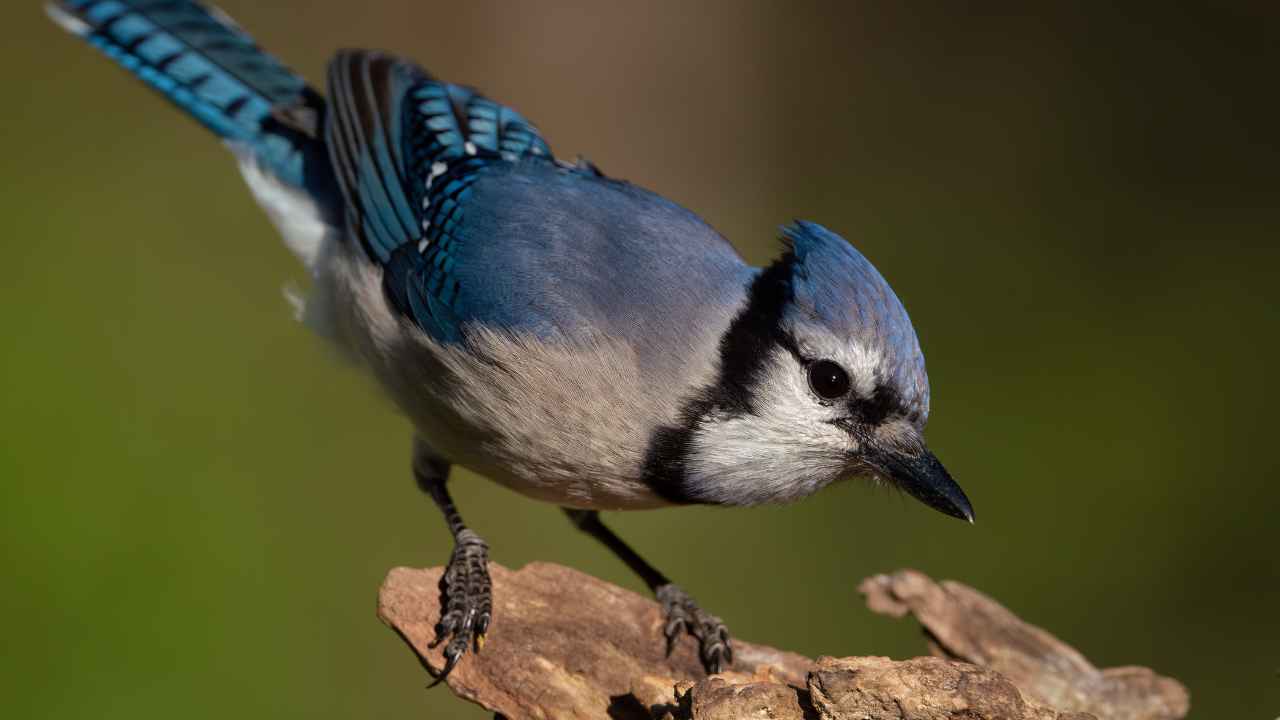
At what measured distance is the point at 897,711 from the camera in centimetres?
173

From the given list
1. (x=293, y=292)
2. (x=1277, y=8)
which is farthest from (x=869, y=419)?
(x=1277, y=8)

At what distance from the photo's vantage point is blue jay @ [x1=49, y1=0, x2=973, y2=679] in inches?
88.6

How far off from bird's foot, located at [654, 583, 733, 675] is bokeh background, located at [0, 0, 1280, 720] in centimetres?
85

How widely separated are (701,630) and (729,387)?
55cm

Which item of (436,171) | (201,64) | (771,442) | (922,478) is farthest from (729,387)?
(201,64)

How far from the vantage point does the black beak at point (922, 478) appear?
7.48ft

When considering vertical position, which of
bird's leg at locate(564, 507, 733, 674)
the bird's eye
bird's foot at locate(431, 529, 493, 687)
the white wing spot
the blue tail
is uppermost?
the bird's eye

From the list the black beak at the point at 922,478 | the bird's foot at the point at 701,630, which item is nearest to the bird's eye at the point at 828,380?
the black beak at the point at 922,478

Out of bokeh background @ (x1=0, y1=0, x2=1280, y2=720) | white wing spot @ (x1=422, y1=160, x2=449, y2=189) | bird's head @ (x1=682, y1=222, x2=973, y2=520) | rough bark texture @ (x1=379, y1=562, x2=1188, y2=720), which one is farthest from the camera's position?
bokeh background @ (x1=0, y1=0, x2=1280, y2=720)

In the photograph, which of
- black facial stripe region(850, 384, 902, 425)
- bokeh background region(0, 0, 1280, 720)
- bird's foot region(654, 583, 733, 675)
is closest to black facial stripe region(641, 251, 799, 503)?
black facial stripe region(850, 384, 902, 425)

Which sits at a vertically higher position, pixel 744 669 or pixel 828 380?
pixel 828 380

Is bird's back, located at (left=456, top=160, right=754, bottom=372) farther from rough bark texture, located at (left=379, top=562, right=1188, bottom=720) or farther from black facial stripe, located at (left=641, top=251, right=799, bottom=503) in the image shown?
rough bark texture, located at (left=379, top=562, right=1188, bottom=720)

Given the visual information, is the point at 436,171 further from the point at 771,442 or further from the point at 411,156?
the point at 771,442

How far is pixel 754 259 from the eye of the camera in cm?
480
